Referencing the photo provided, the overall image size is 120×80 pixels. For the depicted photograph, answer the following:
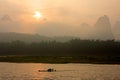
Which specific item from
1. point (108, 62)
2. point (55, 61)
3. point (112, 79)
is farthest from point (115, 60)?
point (112, 79)

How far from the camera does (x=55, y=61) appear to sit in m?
190

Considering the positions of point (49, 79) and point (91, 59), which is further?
point (91, 59)

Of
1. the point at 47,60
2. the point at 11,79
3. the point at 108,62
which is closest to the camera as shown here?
the point at 11,79

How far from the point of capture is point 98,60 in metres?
191

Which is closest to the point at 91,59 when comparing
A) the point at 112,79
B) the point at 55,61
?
the point at 55,61

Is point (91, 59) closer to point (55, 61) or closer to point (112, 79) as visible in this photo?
point (55, 61)

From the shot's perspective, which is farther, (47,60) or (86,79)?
(47,60)

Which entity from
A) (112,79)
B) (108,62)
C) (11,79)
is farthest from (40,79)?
(108,62)

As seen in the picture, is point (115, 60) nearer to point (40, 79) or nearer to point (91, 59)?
point (91, 59)

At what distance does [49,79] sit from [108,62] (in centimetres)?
10392

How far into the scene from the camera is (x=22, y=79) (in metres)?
83.4

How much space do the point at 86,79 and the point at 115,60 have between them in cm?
10952

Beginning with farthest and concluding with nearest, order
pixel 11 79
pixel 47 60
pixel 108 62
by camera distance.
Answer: pixel 47 60 < pixel 108 62 < pixel 11 79

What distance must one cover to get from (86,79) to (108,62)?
10074 centimetres
